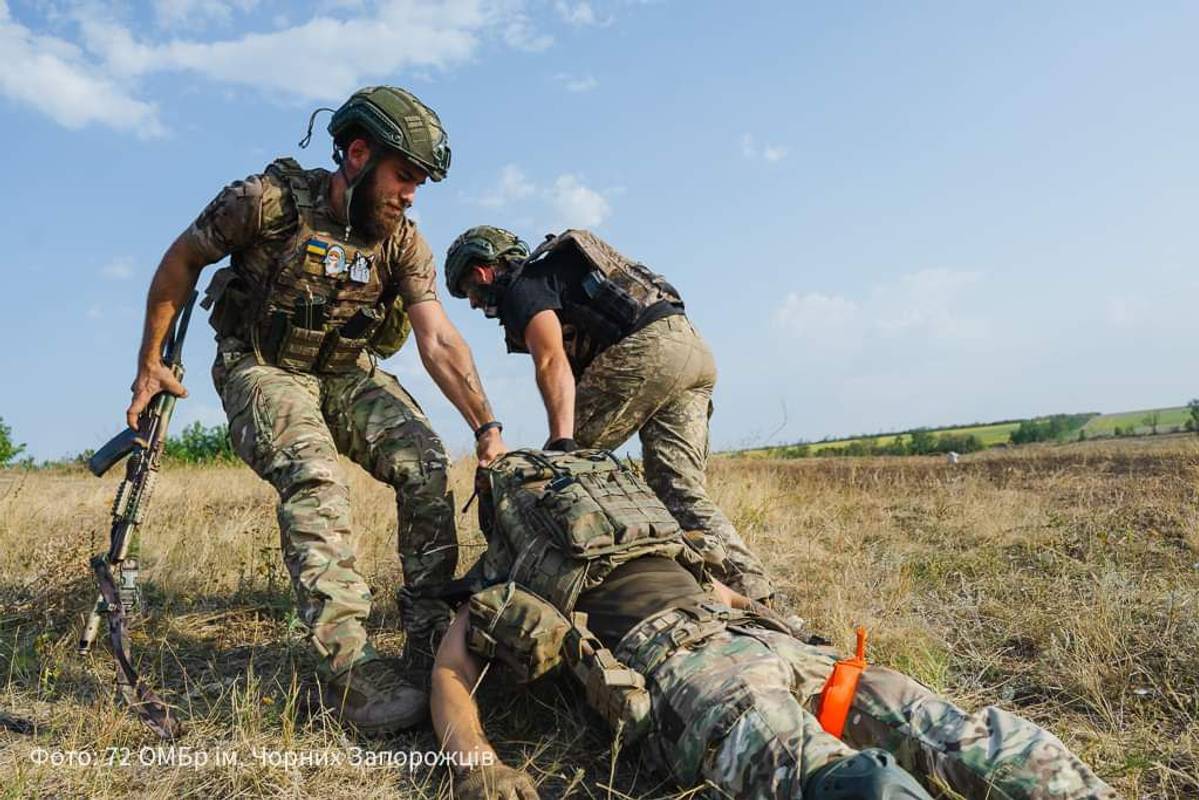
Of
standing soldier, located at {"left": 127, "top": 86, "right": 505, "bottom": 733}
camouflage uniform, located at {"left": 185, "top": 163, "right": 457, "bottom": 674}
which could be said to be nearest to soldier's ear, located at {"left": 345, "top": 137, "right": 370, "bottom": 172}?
standing soldier, located at {"left": 127, "top": 86, "right": 505, "bottom": 733}

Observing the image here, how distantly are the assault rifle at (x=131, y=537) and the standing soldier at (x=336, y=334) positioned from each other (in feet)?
0.35

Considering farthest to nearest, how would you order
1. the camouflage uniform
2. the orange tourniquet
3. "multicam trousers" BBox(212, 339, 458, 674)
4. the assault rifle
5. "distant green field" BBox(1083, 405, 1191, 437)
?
1. "distant green field" BBox(1083, 405, 1191, 437)
2. the camouflage uniform
3. "multicam trousers" BBox(212, 339, 458, 674)
4. the assault rifle
5. the orange tourniquet

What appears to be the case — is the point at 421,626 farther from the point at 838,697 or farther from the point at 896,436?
the point at 896,436

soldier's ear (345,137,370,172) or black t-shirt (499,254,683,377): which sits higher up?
soldier's ear (345,137,370,172)

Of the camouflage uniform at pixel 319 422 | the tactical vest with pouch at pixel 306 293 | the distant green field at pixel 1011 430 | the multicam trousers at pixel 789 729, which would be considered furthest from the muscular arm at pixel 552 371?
the distant green field at pixel 1011 430

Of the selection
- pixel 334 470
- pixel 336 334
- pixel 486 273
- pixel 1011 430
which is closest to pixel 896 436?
pixel 1011 430

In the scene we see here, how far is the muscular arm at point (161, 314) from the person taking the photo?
408 centimetres

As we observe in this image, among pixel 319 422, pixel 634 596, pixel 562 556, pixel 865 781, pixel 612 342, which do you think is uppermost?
pixel 612 342

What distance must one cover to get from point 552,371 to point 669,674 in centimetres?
200

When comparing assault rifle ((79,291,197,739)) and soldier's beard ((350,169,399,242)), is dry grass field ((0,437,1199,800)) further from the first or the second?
soldier's beard ((350,169,399,242))

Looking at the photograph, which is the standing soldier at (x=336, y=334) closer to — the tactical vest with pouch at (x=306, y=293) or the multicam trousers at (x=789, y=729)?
the tactical vest with pouch at (x=306, y=293)

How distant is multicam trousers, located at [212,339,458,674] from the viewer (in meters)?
3.57

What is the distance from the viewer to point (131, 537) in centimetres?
385

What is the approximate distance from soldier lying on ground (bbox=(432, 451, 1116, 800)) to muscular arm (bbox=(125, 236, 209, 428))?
5.60 ft
